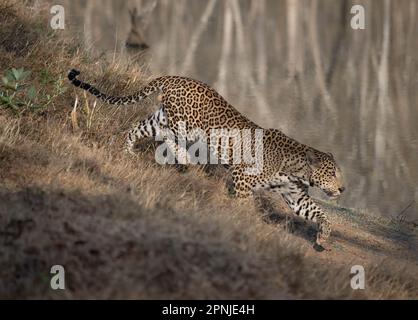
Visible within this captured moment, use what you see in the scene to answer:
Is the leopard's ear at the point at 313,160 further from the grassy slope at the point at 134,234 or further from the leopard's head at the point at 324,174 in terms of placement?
the grassy slope at the point at 134,234

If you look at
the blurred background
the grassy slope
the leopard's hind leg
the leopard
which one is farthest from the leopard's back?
the blurred background

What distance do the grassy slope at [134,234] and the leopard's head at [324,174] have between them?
657 mm

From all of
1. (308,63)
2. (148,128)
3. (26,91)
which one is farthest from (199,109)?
(308,63)

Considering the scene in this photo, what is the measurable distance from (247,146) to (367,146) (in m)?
9.21

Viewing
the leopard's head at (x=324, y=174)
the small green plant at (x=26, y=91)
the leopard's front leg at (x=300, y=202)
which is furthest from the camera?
the leopard's front leg at (x=300, y=202)

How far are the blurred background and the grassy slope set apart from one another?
330cm

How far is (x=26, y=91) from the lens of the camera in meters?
Answer: 10.8

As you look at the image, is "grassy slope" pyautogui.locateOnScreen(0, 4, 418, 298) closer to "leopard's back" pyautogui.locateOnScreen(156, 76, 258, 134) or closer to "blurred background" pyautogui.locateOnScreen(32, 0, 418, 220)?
"leopard's back" pyautogui.locateOnScreen(156, 76, 258, 134)

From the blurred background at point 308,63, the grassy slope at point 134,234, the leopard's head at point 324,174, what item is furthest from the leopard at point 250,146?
the blurred background at point 308,63

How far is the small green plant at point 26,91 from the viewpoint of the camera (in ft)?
31.7

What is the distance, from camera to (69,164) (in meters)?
8.50

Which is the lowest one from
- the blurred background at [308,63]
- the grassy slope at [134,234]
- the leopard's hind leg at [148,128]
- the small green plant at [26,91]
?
the grassy slope at [134,234]
